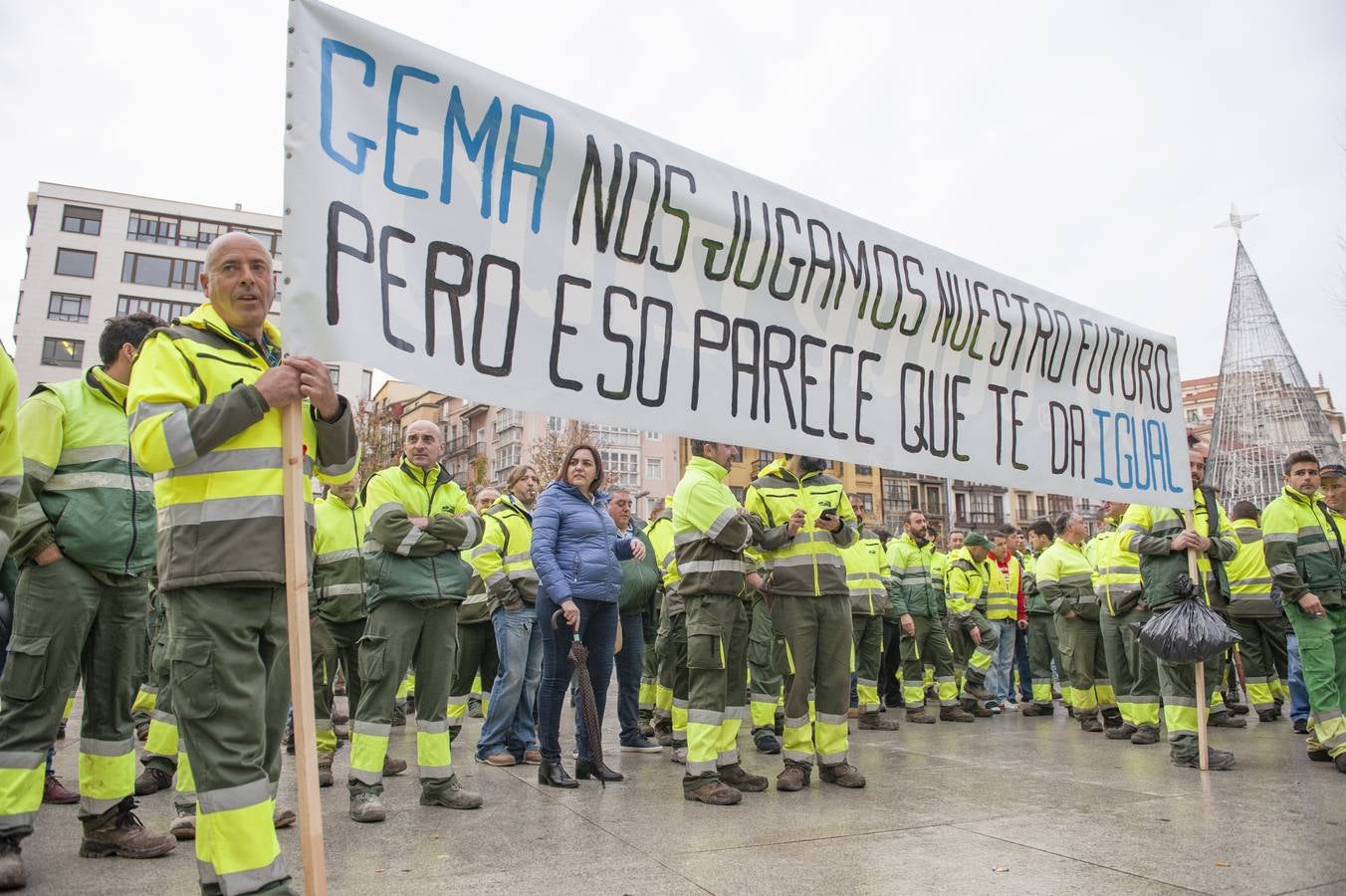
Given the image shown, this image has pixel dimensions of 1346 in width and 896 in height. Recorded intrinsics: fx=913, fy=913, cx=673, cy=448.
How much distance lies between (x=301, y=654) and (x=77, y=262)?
7331cm

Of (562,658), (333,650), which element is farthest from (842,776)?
(333,650)

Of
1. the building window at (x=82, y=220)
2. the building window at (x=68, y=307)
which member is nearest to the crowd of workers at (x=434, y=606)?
the building window at (x=68, y=307)

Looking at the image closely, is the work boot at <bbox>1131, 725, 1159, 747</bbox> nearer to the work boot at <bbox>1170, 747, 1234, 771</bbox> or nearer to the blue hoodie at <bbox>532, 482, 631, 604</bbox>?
the work boot at <bbox>1170, 747, 1234, 771</bbox>

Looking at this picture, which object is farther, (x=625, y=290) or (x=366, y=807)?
(x=366, y=807)

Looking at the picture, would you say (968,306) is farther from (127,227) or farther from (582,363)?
(127,227)

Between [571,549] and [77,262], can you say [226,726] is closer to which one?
[571,549]

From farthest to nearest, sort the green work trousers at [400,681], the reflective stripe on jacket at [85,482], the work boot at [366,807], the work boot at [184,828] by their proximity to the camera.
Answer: the green work trousers at [400,681], the work boot at [366,807], the work boot at [184,828], the reflective stripe on jacket at [85,482]

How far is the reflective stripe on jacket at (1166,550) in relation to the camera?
6.83 meters

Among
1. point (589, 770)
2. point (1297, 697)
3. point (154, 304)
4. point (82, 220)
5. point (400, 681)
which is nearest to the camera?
point (400, 681)

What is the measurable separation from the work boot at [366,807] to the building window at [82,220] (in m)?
71.7

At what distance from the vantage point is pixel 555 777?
600 centimetres

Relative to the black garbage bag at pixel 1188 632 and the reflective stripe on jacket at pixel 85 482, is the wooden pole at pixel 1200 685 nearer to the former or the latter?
the black garbage bag at pixel 1188 632

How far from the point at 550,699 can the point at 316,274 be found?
387 centimetres

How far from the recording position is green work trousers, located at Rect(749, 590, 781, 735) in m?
7.18
